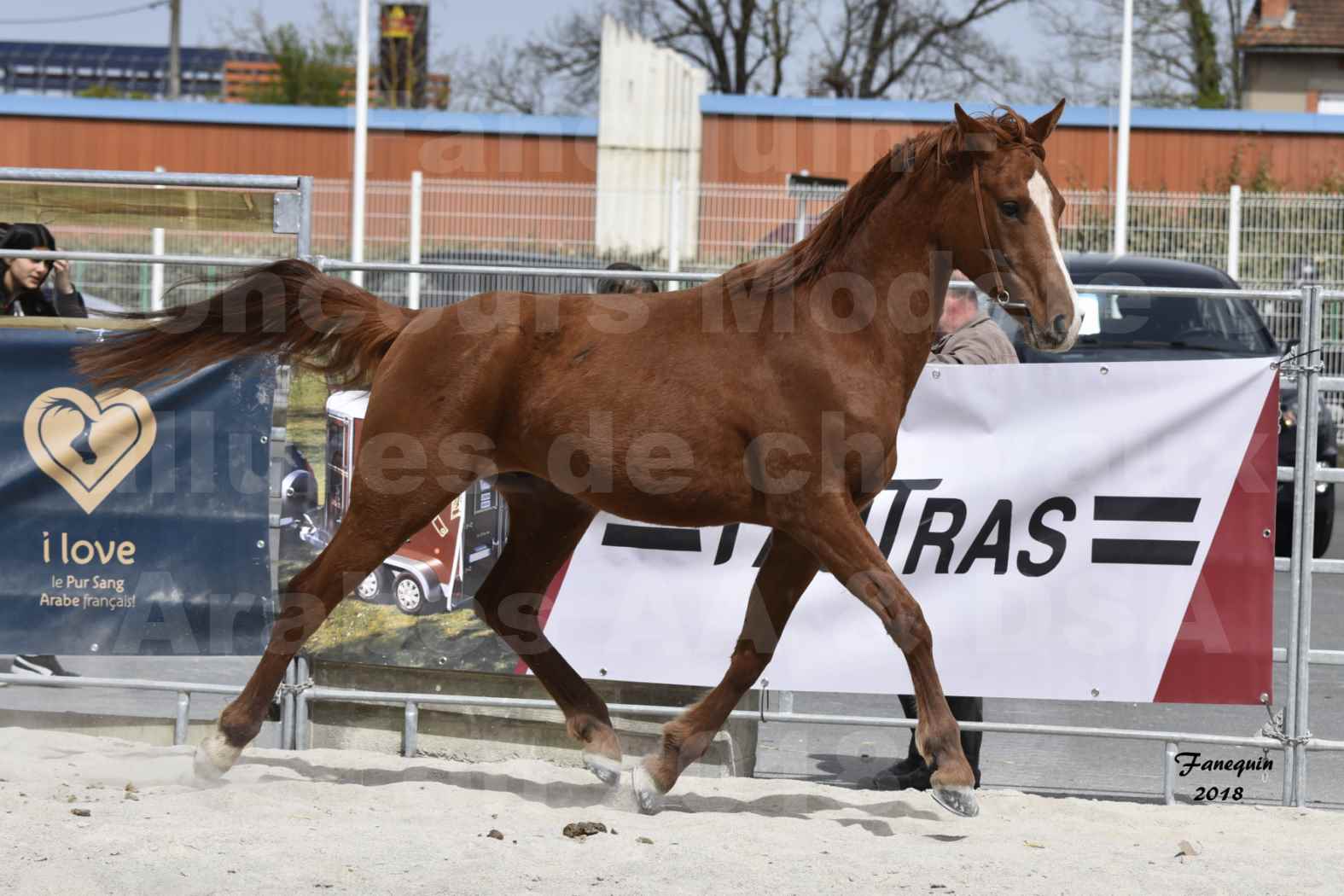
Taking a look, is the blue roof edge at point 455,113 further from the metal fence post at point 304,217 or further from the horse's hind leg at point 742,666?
the horse's hind leg at point 742,666

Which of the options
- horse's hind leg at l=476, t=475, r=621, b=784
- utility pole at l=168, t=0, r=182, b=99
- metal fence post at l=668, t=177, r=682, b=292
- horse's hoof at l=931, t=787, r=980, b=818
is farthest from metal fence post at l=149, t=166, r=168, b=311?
utility pole at l=168, t=0, r=182, b=99

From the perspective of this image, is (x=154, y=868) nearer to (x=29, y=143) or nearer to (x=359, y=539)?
(x=359, y=539)

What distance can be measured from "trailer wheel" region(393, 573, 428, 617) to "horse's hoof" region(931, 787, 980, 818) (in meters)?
2.04

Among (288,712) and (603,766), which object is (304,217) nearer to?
(288,712)

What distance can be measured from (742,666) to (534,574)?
79cm

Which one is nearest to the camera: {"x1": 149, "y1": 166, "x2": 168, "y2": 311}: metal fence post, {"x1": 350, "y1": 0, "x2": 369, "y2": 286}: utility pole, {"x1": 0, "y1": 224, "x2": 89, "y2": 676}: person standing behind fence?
{"x1": 0, "y1": 224, "x2": 89, "y2": 676}: person standing behind fence

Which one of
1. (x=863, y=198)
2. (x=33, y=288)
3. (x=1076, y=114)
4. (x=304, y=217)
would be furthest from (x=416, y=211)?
(x=863, y=198)

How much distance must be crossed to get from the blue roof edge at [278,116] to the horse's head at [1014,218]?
2074cm

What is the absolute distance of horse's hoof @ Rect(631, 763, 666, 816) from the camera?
452 cm

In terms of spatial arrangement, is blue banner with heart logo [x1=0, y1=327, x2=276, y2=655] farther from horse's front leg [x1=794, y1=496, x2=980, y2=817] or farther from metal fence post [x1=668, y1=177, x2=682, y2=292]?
metal fence post [x1=668, y1=177, x2=682, y2=292]

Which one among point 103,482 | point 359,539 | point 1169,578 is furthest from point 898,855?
point 103,482

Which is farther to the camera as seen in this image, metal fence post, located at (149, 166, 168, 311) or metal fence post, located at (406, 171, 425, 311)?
metal fence post, located at (406, 171, 425, 311)

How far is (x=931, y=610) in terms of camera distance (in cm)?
503

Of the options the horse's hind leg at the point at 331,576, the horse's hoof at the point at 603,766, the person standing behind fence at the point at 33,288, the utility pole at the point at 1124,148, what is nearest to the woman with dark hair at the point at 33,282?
the person standing behind fence at the point at 33,288
